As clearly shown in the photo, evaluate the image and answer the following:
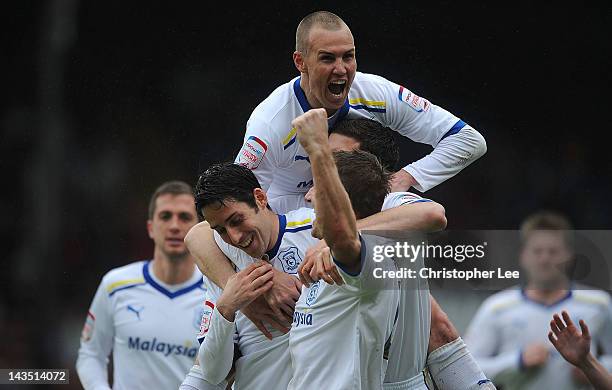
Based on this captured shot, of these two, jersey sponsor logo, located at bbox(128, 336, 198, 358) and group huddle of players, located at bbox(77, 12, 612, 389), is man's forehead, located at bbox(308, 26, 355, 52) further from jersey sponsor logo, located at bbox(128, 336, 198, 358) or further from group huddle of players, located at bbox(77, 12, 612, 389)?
jersey sponsor logo, located at bbox(128, 336, 198, 358)

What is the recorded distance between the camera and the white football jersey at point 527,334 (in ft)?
14.0

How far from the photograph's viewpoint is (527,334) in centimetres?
448

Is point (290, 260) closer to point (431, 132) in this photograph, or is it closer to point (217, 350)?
point (217, 350)

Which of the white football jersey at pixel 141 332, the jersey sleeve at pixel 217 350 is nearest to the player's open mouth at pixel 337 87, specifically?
the jersey sleeve at pixel 217 350

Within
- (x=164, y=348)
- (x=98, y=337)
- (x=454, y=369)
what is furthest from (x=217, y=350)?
(x=98, y=337)

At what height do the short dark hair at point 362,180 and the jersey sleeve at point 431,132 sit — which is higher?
the jersey sleeve at point 431,132

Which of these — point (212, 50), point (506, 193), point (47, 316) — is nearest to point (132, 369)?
point (47, 316)

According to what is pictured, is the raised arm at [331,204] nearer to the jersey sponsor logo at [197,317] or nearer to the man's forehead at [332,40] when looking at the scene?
the man's forehead at [332,40]

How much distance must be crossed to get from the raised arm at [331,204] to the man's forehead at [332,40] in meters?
1.18

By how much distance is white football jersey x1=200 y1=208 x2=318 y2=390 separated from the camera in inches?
151

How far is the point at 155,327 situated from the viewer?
6.31 m

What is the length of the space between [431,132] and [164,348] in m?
2.44

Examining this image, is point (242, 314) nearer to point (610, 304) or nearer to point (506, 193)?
point (610, 304)

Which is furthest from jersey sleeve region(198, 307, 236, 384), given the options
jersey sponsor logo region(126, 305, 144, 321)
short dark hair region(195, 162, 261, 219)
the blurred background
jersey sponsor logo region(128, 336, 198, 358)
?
the blurred background
